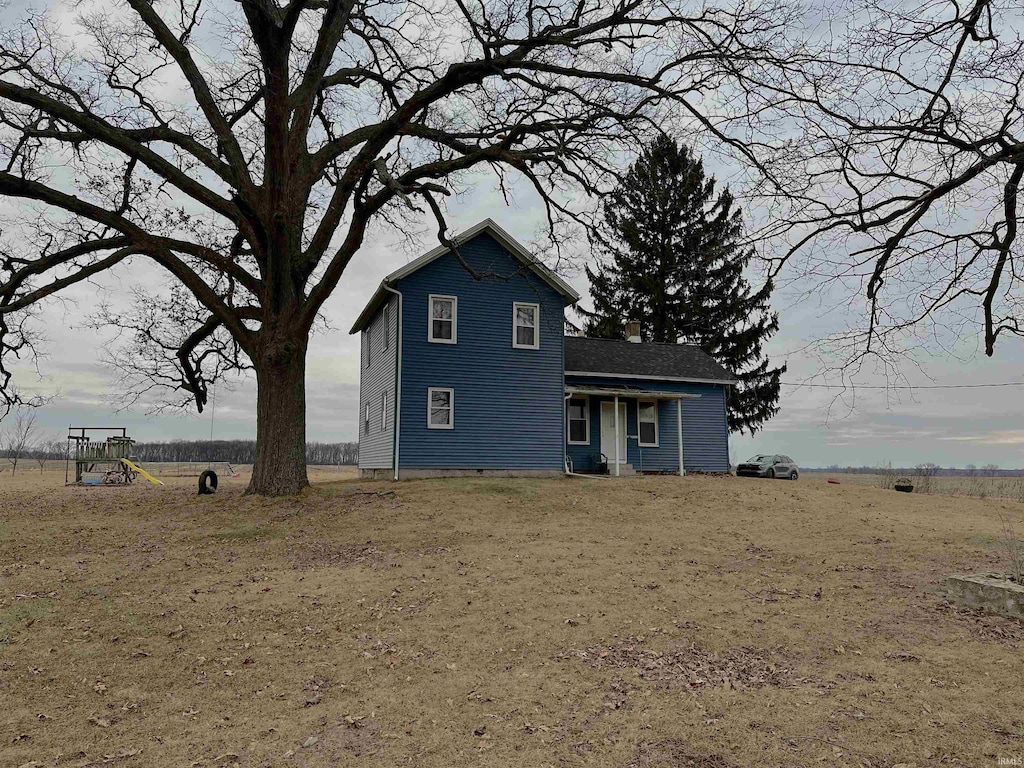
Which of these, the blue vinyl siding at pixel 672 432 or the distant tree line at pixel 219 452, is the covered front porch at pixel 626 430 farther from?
the distant tree line at pixel 219 452

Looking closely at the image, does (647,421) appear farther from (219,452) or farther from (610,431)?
(219,452)

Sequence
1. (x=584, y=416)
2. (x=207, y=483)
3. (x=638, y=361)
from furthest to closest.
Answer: (x=638, y=361), (x=584, y=416), (x=207, y=483)

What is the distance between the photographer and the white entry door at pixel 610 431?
74.2ft

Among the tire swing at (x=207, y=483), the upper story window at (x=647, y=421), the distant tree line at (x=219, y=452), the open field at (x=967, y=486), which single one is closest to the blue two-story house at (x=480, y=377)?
the upper story window at (x=647, y=421)

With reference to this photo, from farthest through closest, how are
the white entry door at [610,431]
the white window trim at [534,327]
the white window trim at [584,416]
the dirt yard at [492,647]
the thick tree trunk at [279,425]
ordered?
the white entry door at [610,431] → the white window trim at [584,416] → the white window trim at [534,327] → the thick tree trunk at [279,425] → the dirt yard at [492,647]

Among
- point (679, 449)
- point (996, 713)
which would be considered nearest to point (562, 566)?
point (996, 713)

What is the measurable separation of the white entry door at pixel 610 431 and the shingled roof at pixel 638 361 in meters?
1.23

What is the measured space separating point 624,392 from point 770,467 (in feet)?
33.8

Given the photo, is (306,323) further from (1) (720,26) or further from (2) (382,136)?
(1) (720,26)

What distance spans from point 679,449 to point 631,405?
228 centimetres

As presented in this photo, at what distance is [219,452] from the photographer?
250 feet

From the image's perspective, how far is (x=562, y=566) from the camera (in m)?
9.48

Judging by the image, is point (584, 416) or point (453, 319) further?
point (584, 416)

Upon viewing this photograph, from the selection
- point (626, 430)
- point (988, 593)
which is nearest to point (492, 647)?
point (988, 593)
